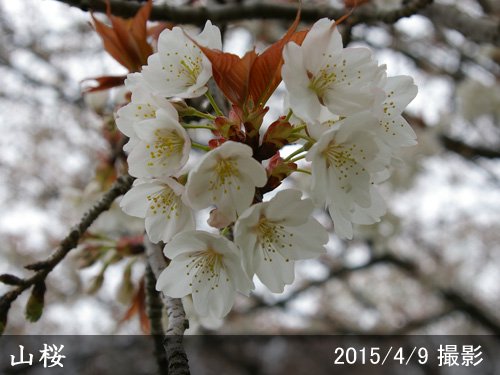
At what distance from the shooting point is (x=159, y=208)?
941 mm

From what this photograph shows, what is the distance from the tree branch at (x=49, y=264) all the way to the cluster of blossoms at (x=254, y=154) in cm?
26

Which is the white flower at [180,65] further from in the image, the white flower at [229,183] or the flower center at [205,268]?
the flower center at [205,268]

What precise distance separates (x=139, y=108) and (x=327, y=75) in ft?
1.15

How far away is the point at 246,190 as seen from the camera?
0.84 m

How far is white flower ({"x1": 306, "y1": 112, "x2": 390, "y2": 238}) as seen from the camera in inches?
32.4

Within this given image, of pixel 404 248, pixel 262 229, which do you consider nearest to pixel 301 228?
pixel 262 229

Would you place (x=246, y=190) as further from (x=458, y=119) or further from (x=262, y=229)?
(x=458, y=119)

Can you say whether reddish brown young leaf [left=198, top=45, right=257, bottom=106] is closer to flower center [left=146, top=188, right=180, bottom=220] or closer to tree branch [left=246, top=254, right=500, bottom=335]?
flower center [left=146, top=188, right=180, bottom=220]

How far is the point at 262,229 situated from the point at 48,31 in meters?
A: 4.82

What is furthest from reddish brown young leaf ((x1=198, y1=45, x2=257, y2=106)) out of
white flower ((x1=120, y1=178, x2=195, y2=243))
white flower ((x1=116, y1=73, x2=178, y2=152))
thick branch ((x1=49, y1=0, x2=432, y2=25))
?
thick branch ((x1=49, y1=0, x2=432, y2=25))

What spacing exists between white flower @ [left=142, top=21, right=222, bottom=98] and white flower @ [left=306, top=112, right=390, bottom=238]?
0.86 ft

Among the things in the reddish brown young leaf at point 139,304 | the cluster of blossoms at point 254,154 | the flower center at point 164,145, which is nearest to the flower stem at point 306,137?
the cluster of blossoms at point 254,154

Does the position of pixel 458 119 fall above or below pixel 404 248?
above

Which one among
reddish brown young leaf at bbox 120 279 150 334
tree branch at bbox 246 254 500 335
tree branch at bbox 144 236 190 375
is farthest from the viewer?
tree branch at bbox 246 254 500 335
